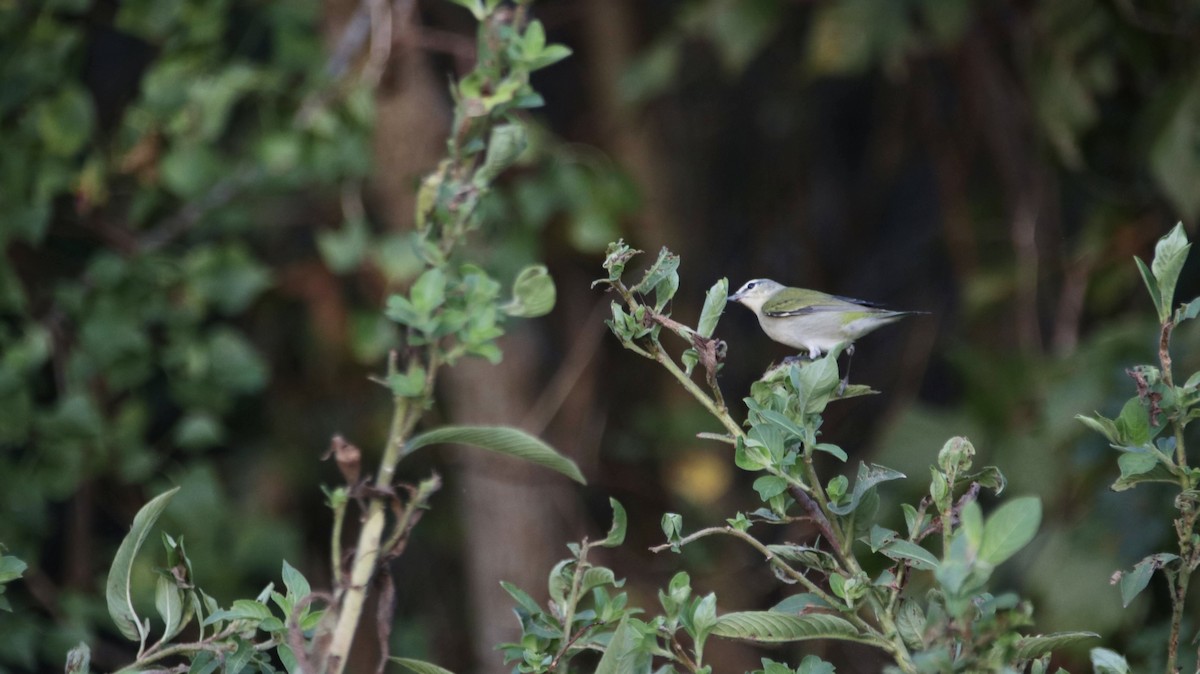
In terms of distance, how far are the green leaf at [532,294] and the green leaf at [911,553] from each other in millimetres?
589

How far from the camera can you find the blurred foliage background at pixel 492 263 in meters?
3.02

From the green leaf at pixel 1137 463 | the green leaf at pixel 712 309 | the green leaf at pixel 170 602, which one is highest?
the green leaf at pixel 712 309

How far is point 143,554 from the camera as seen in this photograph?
11.0ft

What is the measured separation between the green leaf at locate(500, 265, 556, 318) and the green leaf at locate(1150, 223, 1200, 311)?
711 millimetres

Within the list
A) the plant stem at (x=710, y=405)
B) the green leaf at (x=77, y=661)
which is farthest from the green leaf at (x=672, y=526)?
the green leaf at (x=77, y=661)

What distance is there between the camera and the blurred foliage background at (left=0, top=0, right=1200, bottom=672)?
9.91 feet

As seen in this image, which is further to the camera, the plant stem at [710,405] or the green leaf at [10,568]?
the green leaf at [10,568]

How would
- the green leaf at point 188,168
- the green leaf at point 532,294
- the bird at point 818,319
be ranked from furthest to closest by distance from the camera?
1. the green leaf at point 188,168
2. the bird at point 818,319
3. the green leaf at point 532,294

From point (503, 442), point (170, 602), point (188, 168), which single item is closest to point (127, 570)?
point (170, 602)

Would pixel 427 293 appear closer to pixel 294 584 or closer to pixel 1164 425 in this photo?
pixel 294 584

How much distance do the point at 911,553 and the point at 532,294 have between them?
647 mm

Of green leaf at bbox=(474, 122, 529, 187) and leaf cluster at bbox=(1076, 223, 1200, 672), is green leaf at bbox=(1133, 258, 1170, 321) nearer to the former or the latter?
leaf cluster at bbox=(1076, 223, 1200, 672)

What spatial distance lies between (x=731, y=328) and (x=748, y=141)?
2.97ft

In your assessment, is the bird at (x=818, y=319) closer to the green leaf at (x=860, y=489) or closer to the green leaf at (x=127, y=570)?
the green leaf at (x=860, y=489)
